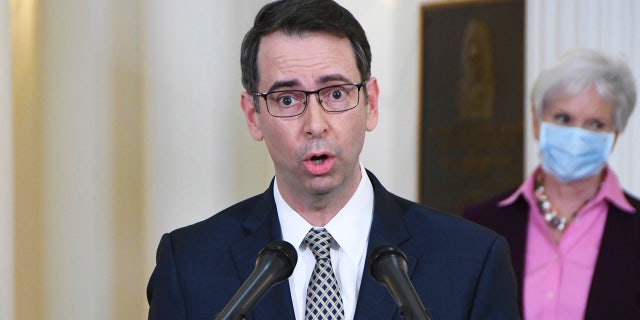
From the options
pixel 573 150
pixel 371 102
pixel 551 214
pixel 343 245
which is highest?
pixel 371 102

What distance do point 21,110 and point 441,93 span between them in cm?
281

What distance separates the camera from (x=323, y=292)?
273 cm

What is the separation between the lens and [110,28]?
4.62 meters

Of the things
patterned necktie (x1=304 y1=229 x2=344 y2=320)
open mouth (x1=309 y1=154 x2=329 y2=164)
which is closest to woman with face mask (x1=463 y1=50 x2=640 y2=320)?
patterned necktie (x1=304 y1=229 x2=344 y2=320)

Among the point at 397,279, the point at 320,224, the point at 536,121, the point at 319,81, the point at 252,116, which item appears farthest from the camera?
the point at 536,121

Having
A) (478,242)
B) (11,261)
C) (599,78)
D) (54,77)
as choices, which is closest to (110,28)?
(54,77)

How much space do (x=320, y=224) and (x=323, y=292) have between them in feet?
0.64

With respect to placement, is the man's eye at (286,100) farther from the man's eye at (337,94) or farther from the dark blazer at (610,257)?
the dark blazer at (610,257)

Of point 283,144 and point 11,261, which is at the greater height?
point 283,144

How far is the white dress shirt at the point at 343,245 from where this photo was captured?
2779 mm

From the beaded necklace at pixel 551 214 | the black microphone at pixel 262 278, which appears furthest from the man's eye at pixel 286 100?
the beaded necklace at pixel 551 214

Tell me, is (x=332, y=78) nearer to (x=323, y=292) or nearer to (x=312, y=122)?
(x=312, y=122)

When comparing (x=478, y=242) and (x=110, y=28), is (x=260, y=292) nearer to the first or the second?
(x=478, y=242)

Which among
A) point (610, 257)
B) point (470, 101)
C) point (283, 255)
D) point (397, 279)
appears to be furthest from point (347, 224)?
point (470, 101)
